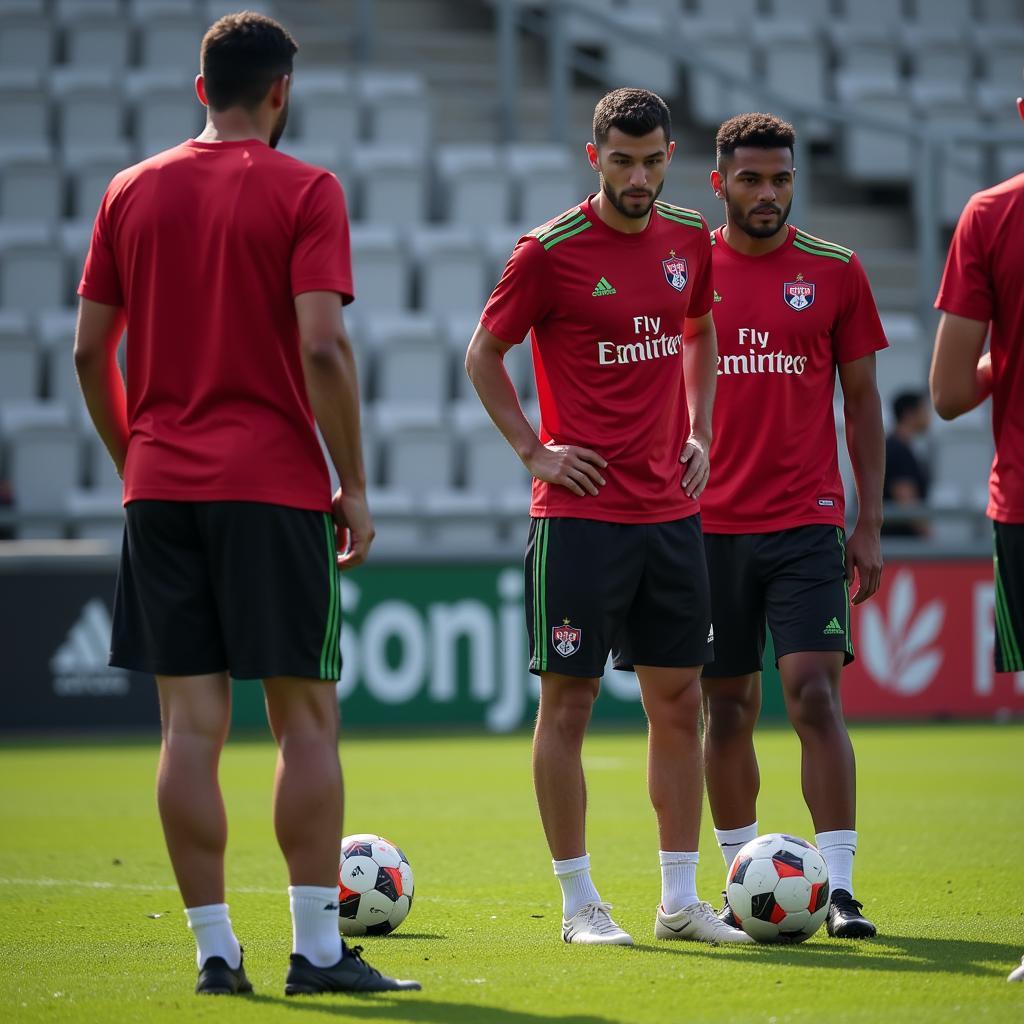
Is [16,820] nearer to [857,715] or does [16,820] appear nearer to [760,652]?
[760,652]

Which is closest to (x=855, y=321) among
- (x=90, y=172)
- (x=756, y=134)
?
(x=756, y=134)

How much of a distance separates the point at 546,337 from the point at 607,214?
1.38 ft

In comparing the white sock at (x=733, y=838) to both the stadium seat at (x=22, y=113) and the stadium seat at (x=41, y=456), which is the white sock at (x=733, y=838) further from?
the stadium seat at (x=22, y=113)

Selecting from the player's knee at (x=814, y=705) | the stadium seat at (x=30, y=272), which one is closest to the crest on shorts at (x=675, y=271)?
the player's knee at (x=814, y=705)

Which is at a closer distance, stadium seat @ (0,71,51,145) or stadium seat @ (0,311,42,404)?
stadium seat @ (0,311,42,404)

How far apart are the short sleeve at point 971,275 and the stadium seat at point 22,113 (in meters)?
14.2

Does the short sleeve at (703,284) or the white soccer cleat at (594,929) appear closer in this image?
the white soccer cleat at (594,929)

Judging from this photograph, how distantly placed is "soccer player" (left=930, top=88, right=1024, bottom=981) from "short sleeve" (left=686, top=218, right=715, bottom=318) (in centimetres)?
108

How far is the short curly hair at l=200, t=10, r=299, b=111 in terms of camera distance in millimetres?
4332

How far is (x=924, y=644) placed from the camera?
45.9 ft

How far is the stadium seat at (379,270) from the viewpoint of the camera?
52.5 ft

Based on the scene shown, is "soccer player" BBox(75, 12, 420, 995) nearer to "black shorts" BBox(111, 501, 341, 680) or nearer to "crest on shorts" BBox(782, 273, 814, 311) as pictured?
"black shorts" BBox(111, 501, 341, 680)

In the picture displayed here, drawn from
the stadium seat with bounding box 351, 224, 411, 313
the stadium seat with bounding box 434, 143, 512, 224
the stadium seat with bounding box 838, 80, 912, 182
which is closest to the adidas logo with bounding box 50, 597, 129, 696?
the stadium seat with bounding box 351, 224, 411, 313

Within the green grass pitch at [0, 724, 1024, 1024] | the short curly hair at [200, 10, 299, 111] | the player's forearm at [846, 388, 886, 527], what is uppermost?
the short curly hair at [200, 10, 299, 111]
